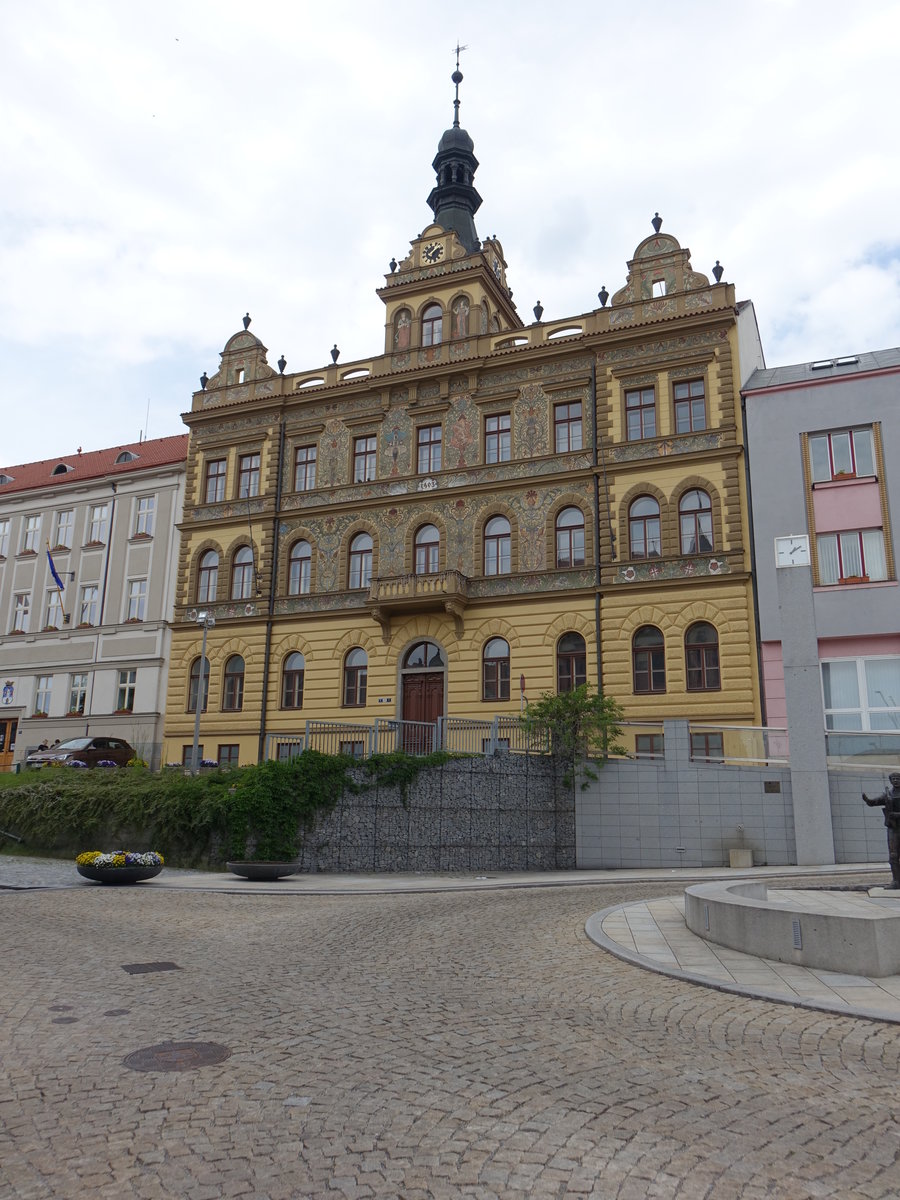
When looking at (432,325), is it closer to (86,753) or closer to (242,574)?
(242,574)

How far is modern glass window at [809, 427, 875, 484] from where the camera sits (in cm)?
2931

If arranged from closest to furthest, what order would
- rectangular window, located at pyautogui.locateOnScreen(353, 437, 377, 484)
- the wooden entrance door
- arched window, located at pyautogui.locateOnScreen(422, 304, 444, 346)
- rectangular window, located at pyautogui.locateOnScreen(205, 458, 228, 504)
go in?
the wooden entrance door < rectangular window, located at pyautogui.locateOnScreen(353, 437, 377, 484) < arched window, located at pyautogui.locateOnScreen(422, 304, 444, 346) < rectangular window, located at pyautogui.locateOnScreen(205, 458, 228, 504)

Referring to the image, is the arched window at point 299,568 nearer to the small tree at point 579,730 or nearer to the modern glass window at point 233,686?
the modern glass window at point 233,686

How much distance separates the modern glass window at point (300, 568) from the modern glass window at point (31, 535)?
16124 millimetres

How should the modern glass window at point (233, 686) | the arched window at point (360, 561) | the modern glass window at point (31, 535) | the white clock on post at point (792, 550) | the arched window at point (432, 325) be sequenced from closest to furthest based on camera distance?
the white clock on post at point (792, 550), the arched window at point (360, 561), the modern glass window at point (233, 686), the arched window at point (432, 325), the modern glass window at point (31, 535)

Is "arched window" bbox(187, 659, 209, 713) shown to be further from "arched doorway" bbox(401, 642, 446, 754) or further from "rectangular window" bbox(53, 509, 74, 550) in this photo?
"rectangular window" bbox(53, 509, 74, 550)

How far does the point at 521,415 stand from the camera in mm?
34281

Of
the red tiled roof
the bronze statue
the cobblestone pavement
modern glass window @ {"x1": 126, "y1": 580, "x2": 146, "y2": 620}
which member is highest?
the red tiled roof

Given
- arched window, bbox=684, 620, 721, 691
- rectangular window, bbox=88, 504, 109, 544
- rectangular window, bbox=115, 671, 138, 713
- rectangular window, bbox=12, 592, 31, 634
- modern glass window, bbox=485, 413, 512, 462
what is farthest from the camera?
rectangular window, bbox=12, 592, 31, 634

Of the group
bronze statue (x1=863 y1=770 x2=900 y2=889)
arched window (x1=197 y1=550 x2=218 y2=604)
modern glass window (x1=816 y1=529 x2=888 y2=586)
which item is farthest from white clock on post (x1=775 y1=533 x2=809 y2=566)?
arched window (x1=197 y1=550 x2=218 y2=604)

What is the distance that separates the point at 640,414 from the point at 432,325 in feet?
32.5

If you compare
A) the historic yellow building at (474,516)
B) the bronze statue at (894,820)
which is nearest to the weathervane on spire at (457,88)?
the historic yellow building at (474,516)

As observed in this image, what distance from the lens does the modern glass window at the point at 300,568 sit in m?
36.8

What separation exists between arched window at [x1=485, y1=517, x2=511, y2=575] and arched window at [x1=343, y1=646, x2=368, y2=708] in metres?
5.65
